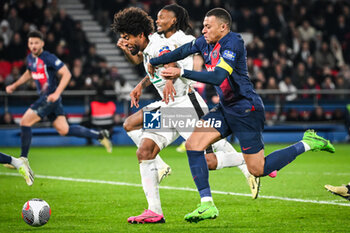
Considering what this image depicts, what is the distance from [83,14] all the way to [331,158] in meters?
11.4

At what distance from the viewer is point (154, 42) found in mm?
6363

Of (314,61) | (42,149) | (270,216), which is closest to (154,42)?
(270,216)

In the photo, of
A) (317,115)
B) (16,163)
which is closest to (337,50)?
(317,115)

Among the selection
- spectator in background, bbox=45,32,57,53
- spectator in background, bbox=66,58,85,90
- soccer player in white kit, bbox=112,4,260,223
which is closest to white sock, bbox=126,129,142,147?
soccer player in white kit, bbox=112,4,260,223

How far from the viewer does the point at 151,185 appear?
598 centimetres

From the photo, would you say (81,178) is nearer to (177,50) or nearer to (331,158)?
(177,50)

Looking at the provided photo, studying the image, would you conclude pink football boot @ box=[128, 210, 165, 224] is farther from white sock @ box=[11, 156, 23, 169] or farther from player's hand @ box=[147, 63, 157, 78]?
white sock @ box=[11, 156, 23, 169]

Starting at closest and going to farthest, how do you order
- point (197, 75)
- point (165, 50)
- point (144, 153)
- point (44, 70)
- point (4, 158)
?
point (197, 75) → point (144, 153) → point (165, 50) → point (4, 158) → point (44, 70)

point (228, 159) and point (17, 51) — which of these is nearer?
point (228, 159)

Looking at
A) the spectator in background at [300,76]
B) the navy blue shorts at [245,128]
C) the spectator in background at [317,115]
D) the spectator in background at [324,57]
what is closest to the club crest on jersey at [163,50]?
the navy blue shorts at [245,128]

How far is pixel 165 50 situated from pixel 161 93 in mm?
631

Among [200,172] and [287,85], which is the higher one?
[200,172]

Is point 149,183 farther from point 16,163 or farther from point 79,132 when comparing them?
point 79,132

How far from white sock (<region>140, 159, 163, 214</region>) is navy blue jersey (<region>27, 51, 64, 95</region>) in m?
4.95
